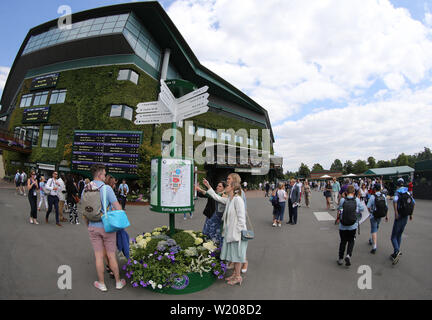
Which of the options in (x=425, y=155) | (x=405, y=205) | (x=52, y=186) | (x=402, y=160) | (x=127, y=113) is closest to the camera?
(x=405, y=205)

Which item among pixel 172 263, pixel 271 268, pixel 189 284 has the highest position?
pixel 172 263

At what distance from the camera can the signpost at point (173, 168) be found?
3662mm

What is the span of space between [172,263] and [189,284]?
42 cm

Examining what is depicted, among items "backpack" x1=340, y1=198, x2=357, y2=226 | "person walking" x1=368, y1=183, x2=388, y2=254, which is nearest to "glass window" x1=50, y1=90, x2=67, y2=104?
"backpack" x1=340, y1=198, x2=357, y2=226

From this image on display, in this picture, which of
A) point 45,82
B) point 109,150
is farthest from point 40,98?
point 109,150

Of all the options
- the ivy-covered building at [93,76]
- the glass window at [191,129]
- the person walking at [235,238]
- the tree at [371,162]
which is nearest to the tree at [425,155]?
the tree at [371,162]

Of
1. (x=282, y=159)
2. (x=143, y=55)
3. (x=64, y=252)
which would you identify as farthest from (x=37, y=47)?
(x=282, y=159)

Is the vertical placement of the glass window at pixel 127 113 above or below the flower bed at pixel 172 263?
above

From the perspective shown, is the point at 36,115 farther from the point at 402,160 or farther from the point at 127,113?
the point at 402,160

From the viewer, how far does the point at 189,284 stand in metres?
3.36

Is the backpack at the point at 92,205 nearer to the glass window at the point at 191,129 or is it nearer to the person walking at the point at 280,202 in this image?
the person walking at the point at 280,202

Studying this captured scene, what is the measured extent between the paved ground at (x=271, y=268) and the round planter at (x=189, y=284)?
0.09m

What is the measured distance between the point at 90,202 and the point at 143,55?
19842 millimetres
